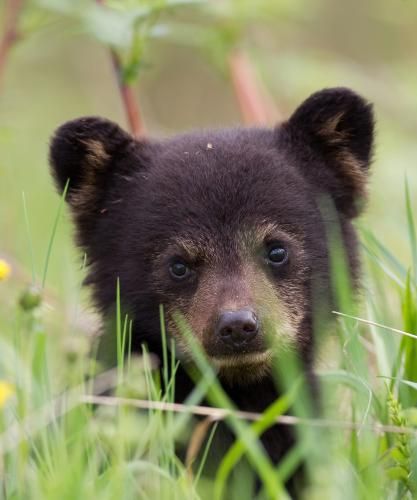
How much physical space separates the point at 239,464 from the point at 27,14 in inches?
158

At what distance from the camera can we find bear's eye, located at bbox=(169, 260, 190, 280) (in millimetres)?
4934

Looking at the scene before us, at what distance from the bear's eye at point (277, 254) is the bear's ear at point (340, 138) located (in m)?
0.50

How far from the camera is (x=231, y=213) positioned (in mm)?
4918

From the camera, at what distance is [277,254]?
5.00 meters

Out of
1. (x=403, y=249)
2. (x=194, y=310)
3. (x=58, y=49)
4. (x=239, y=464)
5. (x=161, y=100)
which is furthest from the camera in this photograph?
(x=161, y=100)

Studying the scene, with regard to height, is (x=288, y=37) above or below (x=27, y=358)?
above

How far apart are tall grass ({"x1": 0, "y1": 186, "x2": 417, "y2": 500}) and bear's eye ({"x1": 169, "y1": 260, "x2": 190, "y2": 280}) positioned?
339mm

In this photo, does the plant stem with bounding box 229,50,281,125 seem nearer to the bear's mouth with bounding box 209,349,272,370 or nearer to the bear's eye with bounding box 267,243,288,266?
the bear's eye with bounding box 267,243,288,266

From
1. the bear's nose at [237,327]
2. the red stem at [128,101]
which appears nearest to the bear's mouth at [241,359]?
the bear's nose at [237,327]

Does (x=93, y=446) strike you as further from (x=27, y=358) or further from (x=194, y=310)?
(x=194, y=310)

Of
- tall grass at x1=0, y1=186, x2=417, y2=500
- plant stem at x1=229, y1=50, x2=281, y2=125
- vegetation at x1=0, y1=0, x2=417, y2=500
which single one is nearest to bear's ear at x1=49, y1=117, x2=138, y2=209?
vegetation at x1=0, y1=0, x2=417, y2=500

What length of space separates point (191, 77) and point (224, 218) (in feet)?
36.3

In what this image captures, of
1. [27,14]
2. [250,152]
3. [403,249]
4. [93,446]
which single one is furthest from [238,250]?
[403,249]

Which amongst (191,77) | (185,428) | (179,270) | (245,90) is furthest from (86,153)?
(191,77)
